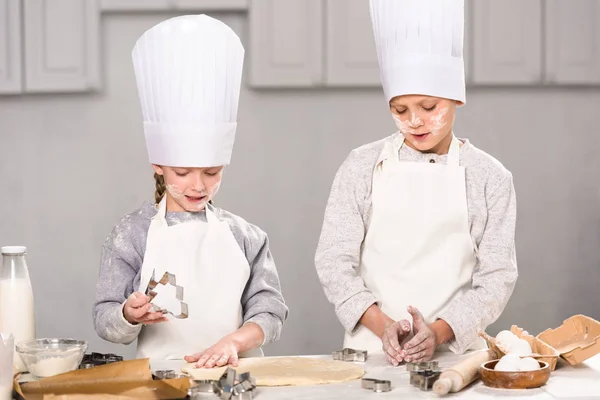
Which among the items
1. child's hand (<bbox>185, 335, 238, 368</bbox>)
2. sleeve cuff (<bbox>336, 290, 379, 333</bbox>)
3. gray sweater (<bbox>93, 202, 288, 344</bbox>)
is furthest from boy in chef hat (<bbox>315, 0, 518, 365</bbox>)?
child's hand (<bbox>185, 335, 238, 368</bbox>)

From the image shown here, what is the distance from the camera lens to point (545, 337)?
195 cm

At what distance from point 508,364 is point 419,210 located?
2.04ft

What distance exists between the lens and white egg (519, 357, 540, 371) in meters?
1.67

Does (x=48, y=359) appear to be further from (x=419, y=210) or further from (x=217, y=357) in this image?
(x=419, y=210)

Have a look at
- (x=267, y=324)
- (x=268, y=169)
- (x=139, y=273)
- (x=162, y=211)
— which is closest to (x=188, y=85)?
(x=162, y=211)

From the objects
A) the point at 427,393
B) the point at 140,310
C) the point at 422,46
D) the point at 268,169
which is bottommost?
the point at 427,393

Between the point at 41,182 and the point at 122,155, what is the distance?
1.16ft

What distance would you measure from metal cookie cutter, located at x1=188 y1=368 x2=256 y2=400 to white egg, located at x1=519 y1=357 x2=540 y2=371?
0.51m

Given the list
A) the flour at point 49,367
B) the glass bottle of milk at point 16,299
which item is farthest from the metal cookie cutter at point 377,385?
the glass bottle of milk at point 16,299

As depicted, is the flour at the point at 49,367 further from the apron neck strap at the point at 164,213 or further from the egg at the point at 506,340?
the egg at the point at 506,340

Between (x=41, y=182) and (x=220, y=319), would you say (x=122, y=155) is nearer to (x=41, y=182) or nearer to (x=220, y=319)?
(x=41, y=182)

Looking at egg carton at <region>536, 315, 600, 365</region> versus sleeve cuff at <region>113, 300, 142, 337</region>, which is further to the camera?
sleeve cuff at <region>113, 300, 142, 337</region>

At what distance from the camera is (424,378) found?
5.33 feet

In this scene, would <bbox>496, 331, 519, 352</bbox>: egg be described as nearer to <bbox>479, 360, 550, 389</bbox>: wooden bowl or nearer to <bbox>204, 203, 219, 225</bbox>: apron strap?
<bbox>479, 360, 550, 389</bbox>: wooden bowl
